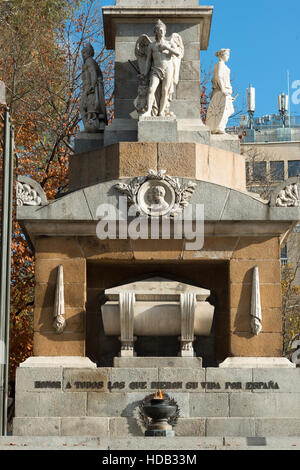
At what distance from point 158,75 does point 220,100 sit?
1.66 metres

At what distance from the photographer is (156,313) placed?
57.7 ft

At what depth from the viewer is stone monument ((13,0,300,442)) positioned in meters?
17.0

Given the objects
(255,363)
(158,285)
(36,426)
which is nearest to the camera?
(36,426)

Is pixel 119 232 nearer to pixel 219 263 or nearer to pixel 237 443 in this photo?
pixel 219 263

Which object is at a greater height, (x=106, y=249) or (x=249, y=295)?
(x=106, y=249)

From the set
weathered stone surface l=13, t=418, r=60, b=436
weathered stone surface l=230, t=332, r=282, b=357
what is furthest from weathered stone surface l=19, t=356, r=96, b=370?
weathered stone surface l=230, t=332, r=282, b=357

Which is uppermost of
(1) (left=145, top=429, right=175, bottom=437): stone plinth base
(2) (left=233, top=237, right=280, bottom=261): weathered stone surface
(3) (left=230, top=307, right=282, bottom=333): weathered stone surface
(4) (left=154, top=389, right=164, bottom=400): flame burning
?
(2) (left=233, top=237, right=280, bottom=261): weathered stone surface

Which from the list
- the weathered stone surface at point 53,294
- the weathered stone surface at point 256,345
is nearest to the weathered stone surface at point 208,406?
the weathered stone surface at point 256,345

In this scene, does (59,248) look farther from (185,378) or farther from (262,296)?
(262,296)

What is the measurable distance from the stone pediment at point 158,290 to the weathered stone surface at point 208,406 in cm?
185

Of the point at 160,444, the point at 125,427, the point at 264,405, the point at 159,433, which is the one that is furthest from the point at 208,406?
the point at 160,444

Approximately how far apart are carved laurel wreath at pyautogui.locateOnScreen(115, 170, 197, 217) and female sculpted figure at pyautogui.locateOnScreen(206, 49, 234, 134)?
7.73 ft

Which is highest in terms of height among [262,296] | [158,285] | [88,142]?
[88,142]

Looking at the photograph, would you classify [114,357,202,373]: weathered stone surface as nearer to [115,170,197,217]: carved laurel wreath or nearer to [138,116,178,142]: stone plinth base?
[115,170,197,217]: carved laurel wreath
